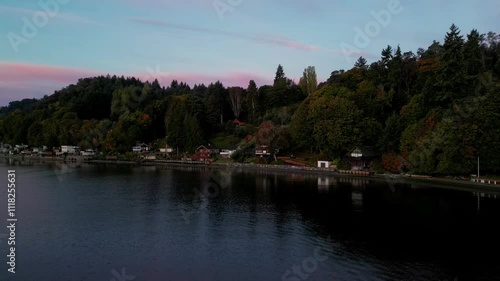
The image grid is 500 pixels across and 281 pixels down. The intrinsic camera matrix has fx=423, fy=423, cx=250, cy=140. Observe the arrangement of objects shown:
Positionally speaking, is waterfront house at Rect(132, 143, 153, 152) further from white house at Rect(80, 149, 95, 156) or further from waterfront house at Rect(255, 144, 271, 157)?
waterfront house at Rect(255, 144, 271, 157)

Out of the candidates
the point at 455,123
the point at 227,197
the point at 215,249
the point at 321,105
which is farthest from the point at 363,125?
the point at 215,249

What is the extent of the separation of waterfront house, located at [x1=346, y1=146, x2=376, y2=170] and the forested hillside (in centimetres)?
110

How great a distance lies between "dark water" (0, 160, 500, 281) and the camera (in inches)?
866

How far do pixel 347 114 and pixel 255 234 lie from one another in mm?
41531

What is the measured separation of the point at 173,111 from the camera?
99375mm

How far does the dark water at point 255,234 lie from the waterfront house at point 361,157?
1432 cm

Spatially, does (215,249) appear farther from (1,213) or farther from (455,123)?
(455,123)

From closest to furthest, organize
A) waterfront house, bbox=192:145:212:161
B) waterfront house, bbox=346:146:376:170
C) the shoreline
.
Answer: the shoreline, waterfront house, bbox=346:146:376:170, waterfront house, bbox=192:145:212:161

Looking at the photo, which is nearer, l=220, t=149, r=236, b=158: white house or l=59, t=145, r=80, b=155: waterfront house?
l=220, t=149, r=236, b=158: white house

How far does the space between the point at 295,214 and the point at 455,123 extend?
26073 millimetres

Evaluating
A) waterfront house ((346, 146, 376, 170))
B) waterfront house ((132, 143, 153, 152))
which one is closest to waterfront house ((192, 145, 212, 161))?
waterfront house ((132, 143, 153, 152))

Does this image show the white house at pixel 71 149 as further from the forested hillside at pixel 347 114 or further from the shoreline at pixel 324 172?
the shoreline at pixel 324 172

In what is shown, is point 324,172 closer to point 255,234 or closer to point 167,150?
point 255,234

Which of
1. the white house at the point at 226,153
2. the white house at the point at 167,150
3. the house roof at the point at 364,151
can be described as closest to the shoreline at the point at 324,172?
the house roof at the point at 364,151
